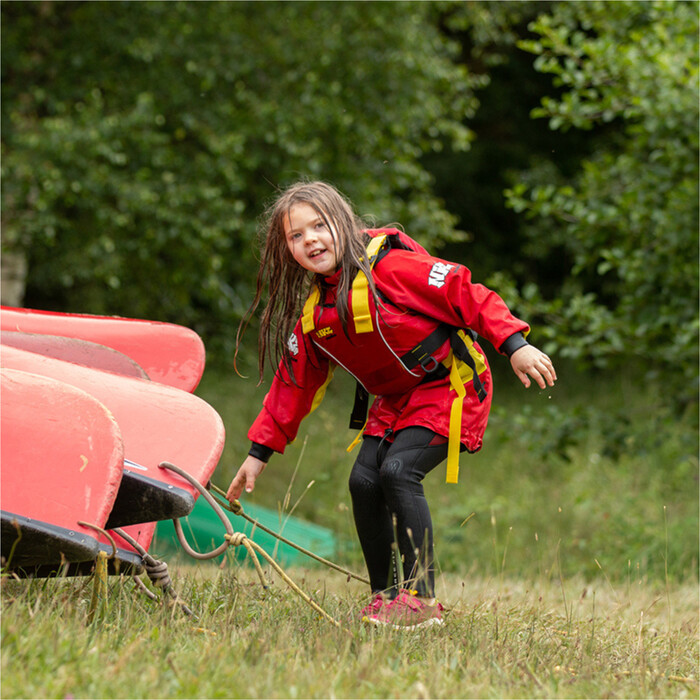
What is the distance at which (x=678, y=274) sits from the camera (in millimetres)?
5871

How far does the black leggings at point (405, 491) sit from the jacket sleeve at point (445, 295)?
390mm

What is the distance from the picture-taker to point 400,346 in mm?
2803

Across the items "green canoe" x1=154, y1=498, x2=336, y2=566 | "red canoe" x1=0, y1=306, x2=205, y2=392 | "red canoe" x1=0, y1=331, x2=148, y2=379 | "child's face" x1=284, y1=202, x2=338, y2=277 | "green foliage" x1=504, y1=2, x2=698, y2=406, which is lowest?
"green canoe" x1=154, y1=498, x2=336, y2=566

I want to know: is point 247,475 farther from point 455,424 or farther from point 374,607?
point 455,424

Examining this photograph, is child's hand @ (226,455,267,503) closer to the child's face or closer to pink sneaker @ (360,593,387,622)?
pink sneaker @ (360,593,387,622)

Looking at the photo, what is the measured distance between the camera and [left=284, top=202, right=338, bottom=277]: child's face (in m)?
2.84

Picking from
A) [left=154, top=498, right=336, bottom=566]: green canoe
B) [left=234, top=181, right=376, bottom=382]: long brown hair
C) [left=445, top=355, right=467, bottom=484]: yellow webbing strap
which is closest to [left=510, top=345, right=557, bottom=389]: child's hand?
[left=445, top=355, right=467, bottom=484]: yellow webbing strap

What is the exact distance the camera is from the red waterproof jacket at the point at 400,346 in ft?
9.02

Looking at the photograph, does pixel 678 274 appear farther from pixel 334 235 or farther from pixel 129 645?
pixel 129 645

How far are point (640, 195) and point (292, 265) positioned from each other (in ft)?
12.5

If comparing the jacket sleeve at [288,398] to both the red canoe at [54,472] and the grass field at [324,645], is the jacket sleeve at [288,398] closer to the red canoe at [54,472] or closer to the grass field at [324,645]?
the grass field at [324,645]

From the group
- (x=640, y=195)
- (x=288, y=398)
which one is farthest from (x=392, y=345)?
(x=640, y=195)

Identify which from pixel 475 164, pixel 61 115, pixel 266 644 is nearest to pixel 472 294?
pixel 266 644

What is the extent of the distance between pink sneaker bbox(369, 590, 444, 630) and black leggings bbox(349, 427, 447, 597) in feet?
0.14
